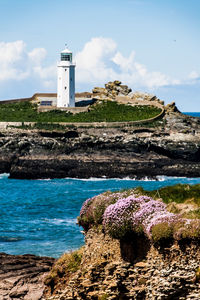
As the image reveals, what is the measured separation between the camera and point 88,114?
105 metres

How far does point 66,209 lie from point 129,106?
65.4 metres

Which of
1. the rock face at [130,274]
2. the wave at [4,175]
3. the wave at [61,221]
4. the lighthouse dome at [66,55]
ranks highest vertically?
the lighthouse dome at [66,55]

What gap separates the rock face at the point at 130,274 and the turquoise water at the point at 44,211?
528 inches

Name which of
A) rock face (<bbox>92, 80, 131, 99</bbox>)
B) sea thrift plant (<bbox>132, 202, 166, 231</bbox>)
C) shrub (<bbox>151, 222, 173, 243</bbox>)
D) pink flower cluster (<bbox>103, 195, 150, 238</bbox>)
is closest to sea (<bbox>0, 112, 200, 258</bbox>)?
pink flower cluster (<bbox>103, 195, 150, 238</bbox>)

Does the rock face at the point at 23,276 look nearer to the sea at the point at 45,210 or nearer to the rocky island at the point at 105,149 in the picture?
Answer: the sea at the point at 45,210

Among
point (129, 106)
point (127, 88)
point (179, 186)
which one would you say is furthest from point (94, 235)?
point (127, 88)

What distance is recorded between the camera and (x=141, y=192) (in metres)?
17.5

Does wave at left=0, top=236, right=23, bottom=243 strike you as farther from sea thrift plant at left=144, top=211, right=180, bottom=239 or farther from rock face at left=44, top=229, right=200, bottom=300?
sea thrift plant at left=144, top=211, right=180, bottom=239

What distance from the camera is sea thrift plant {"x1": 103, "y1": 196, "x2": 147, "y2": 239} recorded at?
15578 mm

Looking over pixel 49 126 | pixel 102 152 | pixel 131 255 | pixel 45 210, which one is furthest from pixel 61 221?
pixel 49 126

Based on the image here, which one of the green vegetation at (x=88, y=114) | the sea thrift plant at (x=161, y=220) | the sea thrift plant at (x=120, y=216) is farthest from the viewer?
the green vegetation at (x=88, y=114)

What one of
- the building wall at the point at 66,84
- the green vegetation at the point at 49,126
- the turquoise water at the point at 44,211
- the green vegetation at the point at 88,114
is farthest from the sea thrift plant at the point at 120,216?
the building wall at the point at 66,84

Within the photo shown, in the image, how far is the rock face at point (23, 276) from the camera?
20406 millimetres

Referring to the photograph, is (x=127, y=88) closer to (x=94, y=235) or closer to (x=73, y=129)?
(x=73, y=129)
